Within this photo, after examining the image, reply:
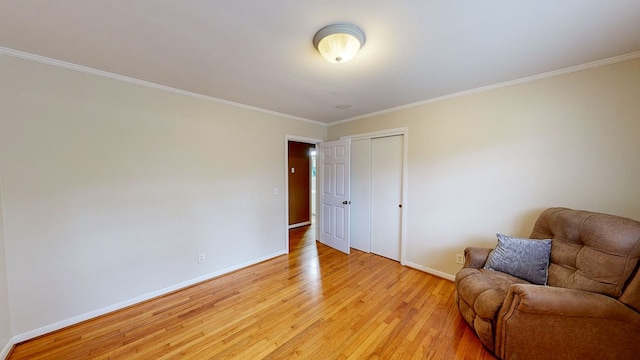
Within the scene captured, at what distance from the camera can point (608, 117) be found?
186 cm

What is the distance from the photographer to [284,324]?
1.97 metres

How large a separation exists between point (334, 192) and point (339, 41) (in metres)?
2.72

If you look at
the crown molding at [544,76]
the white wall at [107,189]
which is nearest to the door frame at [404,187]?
the crown molding at [544,76]

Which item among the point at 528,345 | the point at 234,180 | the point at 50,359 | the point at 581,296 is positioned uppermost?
the point at 234,180

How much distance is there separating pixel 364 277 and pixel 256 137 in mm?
2512

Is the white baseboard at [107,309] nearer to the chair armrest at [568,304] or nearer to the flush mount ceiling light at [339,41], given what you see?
the flush mount ceiling light at [339,41]

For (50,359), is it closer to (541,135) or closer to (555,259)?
(555,259)

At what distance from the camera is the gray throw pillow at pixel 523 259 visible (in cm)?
179

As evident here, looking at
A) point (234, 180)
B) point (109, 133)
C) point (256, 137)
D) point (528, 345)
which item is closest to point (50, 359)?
point (109, 133)

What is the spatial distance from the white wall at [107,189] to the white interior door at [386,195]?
6.73 ft

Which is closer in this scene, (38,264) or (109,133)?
(38,264)

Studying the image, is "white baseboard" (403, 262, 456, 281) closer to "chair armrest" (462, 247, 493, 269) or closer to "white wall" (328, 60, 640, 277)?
"white wall" (328, 60, 640, 277)

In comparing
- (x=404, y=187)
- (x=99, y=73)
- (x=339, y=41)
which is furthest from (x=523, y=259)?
(x=99, y=73)

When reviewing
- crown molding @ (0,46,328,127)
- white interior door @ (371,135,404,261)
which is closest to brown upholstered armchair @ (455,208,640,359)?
white interior door @ (371,135,404,261)
